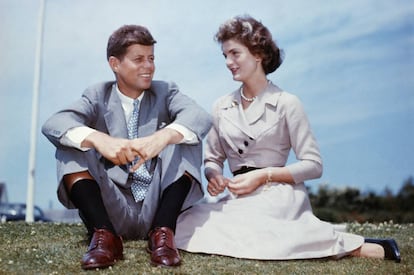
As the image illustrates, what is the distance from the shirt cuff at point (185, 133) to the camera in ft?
11.5

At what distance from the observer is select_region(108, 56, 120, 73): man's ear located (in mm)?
3894

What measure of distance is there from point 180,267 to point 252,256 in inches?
20.9

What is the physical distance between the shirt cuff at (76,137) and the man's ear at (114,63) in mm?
627

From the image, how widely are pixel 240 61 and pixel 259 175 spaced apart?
77 cm

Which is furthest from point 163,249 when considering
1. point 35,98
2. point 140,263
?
point 35,98

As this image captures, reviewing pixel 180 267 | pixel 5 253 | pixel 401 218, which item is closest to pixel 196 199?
pixel 180 267

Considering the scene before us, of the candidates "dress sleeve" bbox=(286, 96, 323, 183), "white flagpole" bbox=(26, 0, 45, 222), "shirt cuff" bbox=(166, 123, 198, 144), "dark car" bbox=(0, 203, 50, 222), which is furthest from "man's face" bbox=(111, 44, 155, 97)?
"dark car" bbox=(0, 203, 50, 222)

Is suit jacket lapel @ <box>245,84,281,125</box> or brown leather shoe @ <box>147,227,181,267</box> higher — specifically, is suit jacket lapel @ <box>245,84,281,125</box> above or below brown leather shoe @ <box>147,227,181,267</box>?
above

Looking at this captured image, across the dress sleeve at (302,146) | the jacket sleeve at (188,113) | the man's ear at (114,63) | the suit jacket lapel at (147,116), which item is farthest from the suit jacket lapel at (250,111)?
the man's ear at (114,63)

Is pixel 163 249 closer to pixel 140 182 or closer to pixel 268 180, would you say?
pixel 140 182

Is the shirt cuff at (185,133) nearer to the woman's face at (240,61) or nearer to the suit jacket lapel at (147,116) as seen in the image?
the suit jacket lapel at (147,116)

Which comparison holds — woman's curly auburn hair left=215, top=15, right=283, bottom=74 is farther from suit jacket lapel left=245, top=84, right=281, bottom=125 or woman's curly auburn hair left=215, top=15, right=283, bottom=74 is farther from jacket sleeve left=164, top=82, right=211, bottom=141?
jacket sleeve left=164, top=82, right=211, bottom=141

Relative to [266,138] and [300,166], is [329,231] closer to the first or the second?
[300,166]

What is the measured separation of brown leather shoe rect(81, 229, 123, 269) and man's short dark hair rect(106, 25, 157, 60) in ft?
3.84
